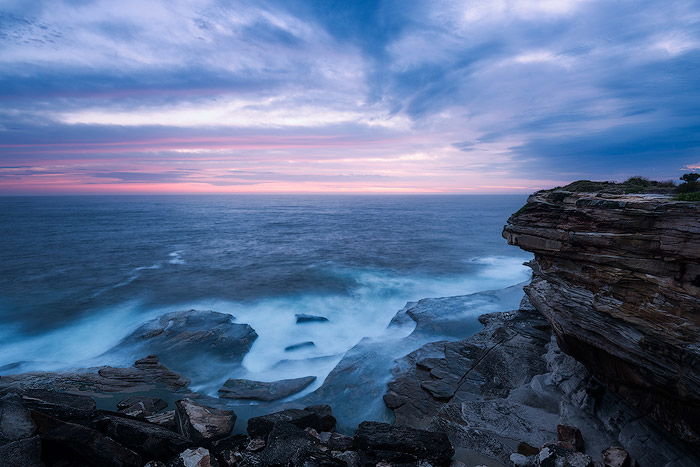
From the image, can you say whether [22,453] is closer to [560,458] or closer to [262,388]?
[262,388]

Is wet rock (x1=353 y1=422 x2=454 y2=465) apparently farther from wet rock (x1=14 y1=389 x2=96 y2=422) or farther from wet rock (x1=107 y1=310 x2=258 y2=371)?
wet rock (x1=107 y1=310 x2=258 y2=371)

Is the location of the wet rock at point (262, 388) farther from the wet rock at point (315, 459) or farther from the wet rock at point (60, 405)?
the wet rock at point (315, 459)

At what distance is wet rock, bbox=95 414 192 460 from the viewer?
737cm

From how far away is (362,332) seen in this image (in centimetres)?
1909

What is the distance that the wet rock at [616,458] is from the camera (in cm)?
690

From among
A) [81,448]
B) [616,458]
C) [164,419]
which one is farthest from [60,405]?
[616,458]

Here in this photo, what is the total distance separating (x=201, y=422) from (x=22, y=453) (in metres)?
3.57

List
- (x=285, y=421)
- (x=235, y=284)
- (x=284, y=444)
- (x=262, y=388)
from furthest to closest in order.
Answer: (x=235, y=284) < (x=262, y=388) < (x=285, y=421) < (x=284, y=444)

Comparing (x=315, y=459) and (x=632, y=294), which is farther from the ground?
(x=632, y=294)

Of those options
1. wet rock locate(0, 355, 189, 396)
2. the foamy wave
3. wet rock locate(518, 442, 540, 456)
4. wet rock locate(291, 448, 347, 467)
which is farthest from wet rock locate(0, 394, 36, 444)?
wet rock locate(518, 442, 540, 456)

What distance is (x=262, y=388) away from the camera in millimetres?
12797

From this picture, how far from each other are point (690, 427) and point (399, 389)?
759cm

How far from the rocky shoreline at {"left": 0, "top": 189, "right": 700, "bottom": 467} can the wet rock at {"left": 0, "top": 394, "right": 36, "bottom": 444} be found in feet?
0.07

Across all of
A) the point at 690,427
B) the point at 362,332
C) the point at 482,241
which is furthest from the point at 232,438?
the point at 482,241
